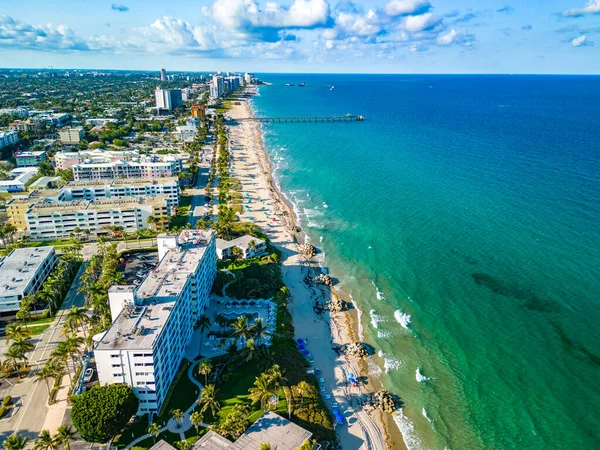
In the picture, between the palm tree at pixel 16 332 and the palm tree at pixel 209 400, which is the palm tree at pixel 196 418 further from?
the palm tree at pixel 16 332

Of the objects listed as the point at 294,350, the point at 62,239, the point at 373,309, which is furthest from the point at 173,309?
Answer: the point at 62,239

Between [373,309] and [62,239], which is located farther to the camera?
[62,239]

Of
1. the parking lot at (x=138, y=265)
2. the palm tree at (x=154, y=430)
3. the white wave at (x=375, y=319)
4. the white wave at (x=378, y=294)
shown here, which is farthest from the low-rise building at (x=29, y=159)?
the palm tree at (x=154, y=430)

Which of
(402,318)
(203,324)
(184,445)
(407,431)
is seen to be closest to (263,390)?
(184,445)

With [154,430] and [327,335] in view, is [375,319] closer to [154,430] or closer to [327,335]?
Answer: [327,335]

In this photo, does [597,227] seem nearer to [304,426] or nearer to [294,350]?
[294,350]

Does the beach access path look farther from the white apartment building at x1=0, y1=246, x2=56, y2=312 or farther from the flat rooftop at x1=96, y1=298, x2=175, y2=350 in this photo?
the white apartment building at x1=0, y1=246, x2=56, y2=312

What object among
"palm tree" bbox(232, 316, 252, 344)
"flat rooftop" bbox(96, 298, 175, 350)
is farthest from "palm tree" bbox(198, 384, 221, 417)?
"palm tree" bbox(232, 316, 252, 344)
